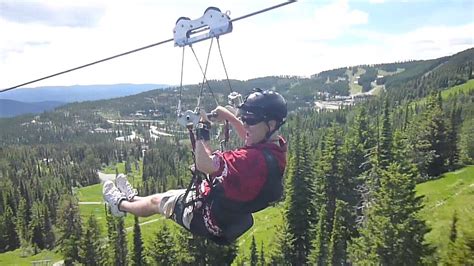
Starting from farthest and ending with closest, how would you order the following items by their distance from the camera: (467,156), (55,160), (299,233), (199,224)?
(55,160) < (467,156) < (299,233) < (199,224)

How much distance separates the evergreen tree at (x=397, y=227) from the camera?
28188 mm

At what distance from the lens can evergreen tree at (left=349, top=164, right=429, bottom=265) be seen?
28188mm

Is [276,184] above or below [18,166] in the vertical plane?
above

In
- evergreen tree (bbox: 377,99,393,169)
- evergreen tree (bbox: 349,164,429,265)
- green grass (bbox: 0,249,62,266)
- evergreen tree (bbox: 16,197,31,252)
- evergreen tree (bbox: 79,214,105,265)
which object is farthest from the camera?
evergreen tree (bbox: 16,197,31,252)

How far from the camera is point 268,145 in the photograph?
22.3ft

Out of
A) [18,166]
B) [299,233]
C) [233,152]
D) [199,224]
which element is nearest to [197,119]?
[233,152]

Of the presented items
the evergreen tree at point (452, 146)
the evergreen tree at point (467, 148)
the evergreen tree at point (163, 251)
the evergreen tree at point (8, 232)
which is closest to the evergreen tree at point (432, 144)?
the evergreen tree at point (452, 146)

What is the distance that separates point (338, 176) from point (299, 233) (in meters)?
6.78

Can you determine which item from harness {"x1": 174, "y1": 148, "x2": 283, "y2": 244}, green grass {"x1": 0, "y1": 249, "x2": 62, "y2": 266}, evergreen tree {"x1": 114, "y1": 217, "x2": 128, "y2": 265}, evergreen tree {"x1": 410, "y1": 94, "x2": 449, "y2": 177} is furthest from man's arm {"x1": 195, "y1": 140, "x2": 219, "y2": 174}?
green grass {"x1": 0, "y1": 249, "x2": 62, "y2": 266}

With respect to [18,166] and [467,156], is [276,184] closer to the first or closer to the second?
[467,156]

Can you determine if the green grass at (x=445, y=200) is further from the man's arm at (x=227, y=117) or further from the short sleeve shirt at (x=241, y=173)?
the short sleeve shirt at (x=241, y=173)

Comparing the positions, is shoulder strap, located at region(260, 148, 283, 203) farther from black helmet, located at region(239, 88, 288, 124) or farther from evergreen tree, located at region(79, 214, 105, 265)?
evergreen tree, located at region(79, 214, 105, 265)

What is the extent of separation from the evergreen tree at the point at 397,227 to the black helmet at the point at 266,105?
23685 millimetres

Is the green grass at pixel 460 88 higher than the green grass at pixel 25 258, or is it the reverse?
the green grass at pixel 460 88
